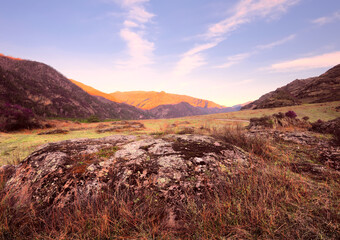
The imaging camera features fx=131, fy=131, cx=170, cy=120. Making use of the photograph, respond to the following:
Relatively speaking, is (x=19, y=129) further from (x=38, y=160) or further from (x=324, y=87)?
(x=324, y=87)

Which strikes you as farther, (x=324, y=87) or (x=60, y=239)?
(x=324, y=87)

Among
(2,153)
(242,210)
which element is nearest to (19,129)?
(2,153)

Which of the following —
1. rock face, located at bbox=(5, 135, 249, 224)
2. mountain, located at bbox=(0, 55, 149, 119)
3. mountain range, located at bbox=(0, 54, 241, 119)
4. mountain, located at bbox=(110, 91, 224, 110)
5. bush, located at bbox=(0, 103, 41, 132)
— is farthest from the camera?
mountain, located at bbox=(110, 91, 224, 110)

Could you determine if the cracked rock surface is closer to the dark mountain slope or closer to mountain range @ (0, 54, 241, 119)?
Answer: mountain range @ (0, 54, 241, 119)

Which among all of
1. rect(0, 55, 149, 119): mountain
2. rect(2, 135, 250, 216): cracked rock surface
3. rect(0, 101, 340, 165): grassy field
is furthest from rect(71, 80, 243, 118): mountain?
rect(2, 135, 250, 216): cracked rock surface

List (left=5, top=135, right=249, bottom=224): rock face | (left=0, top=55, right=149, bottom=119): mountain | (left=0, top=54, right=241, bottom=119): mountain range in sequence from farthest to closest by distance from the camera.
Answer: (left=0, top=54, right=241, bottom=119): mountain range < (left=0, top=55, right=149, bottom=119): mountain < (left=5, top=135, right=249, bottom=224): rock face

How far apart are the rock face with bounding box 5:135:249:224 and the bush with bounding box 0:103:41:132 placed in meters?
15.8

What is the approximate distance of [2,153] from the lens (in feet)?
17.5

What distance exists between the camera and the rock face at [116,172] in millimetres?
1806

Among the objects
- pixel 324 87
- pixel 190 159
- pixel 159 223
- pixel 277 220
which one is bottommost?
pixel 159 223

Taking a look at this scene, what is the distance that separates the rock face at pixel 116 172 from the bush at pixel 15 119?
1584 centimetres

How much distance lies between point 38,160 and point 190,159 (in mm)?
2733

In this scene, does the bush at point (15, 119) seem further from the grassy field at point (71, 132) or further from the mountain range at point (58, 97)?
the mountain range at point (58, 97)

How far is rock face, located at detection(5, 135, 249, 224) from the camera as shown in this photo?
1806 millimetres
